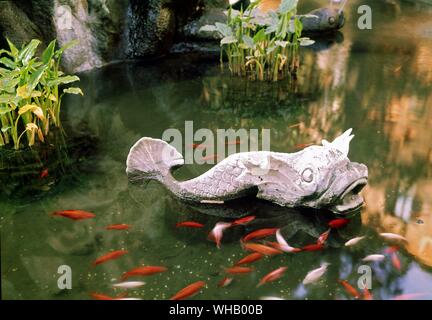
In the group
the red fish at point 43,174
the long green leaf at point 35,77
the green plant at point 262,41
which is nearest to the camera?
the red fish at point 43,174

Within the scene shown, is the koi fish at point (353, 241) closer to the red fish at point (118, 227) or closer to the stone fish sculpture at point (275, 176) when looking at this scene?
the stone fish sculpture at point (275, 176)

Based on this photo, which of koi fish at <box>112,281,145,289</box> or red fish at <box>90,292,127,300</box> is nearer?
red fish at <box>90,292,127,300</box>

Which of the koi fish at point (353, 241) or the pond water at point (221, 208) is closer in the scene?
the pond water at point (221, 208)

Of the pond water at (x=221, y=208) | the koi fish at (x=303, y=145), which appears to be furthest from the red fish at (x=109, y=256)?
the koi fish at (x=303, y=145)

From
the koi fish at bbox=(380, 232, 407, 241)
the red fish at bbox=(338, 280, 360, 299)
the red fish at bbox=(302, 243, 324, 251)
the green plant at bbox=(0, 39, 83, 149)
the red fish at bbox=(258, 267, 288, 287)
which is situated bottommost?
the red fish at bbox=(338, 280, 360, 299)

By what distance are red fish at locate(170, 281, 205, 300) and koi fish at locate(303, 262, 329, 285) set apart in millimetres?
651

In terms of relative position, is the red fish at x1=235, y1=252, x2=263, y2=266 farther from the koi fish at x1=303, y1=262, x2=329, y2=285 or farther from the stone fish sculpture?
the stone fish sculpture

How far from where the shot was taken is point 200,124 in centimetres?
548

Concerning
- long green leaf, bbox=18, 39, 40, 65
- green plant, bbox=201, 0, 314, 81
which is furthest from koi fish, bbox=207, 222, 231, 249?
green plant, bbox=201, 0, 314, 81

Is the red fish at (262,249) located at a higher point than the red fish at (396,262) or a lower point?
higher

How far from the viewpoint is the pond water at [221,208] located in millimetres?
3215

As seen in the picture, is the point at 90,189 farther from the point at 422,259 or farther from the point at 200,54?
the point at 200,54

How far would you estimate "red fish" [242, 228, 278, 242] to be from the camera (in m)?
3.54
